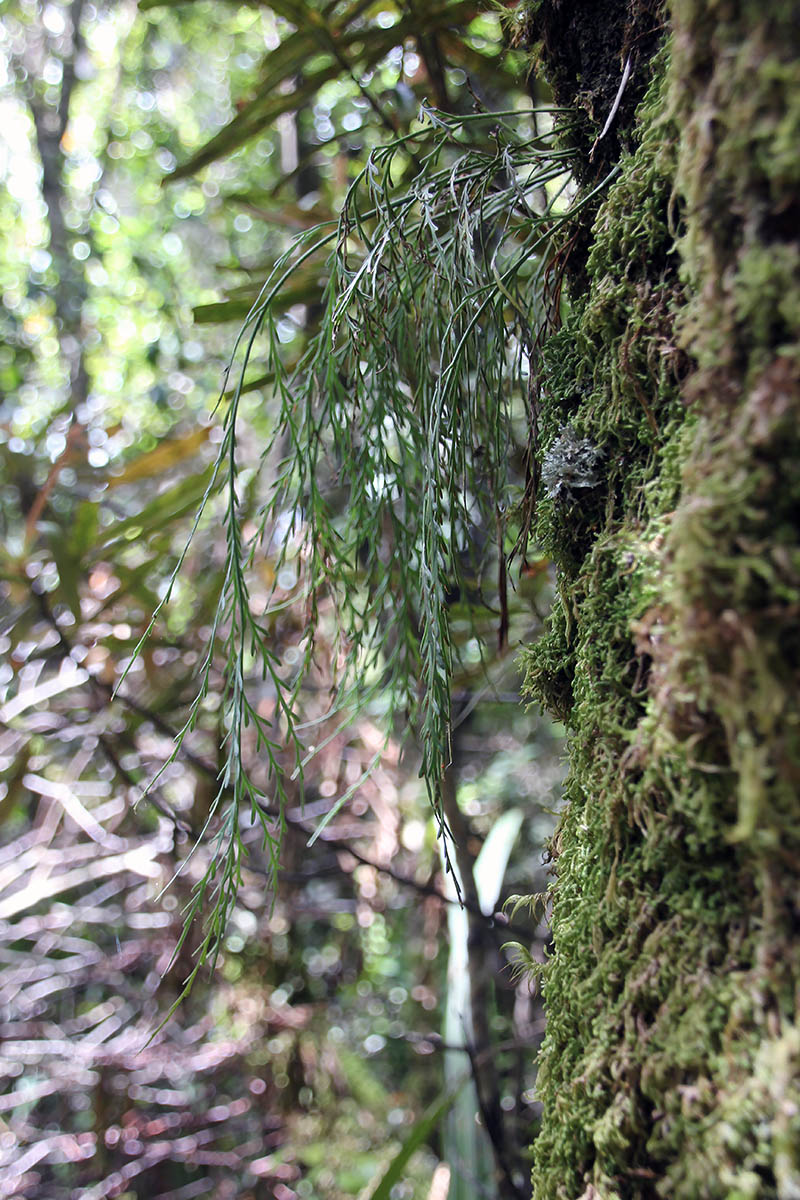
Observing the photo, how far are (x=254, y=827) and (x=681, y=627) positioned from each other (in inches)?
58.6

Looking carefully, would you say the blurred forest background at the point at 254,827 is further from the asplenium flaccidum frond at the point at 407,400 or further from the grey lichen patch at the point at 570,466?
the grey lichen patch at the point at 570,466

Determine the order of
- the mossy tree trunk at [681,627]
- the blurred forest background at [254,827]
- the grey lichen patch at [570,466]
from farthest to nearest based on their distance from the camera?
the blurred forest background at [254,827], the grey lichen patch at [570,466], the mossy tree trunk at [681,627]

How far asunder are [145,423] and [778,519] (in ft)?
10.7

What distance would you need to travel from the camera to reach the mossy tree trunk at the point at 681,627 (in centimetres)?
27

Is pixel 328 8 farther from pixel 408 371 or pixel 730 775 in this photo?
pixel 730 775

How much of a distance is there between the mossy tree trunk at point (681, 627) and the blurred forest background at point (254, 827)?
0.32 m

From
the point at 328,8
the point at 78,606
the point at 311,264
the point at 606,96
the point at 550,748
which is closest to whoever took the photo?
the point at 606,96

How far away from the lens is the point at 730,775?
0.30 meters

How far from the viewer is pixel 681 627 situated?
11.7 inches

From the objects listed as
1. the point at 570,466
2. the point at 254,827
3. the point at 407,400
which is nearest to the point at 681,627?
the point at 570,466

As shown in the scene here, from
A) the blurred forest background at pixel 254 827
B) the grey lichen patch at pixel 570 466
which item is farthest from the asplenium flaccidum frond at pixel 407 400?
the blurred forest background at pixel 254 827

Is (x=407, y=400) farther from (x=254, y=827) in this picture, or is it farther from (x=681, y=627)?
(x=254, y=827)

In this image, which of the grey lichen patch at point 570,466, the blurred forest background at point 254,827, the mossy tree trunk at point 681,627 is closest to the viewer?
the mossy tree trunk at point 681,627

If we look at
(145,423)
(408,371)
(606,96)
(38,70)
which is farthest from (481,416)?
(38,70)
